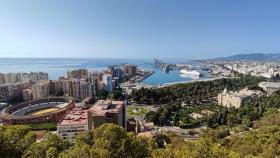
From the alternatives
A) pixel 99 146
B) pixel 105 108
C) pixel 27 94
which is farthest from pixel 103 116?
pixel 27 94

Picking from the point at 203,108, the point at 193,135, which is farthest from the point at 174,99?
the point at 193,135

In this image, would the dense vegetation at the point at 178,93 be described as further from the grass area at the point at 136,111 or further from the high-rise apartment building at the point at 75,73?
the high-rise apartment building at the point at 75,73

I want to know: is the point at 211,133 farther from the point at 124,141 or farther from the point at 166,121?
the point at 124,141

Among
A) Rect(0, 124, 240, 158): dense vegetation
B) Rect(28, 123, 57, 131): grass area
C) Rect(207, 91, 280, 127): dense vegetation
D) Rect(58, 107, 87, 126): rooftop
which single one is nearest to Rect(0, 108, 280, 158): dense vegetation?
Rect(0, 124, 240, 158): dense vegetation

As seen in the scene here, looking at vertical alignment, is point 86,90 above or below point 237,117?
above

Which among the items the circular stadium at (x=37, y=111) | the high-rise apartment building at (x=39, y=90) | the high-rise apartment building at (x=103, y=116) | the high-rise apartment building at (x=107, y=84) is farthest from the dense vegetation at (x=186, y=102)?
the high-rise apartment building at (x=39, y=90)

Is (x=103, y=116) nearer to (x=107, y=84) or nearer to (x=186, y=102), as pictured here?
(x=186, y=102)

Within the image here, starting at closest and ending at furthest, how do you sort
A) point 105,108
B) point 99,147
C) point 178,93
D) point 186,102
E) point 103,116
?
point 99,147 → point 103,116 → point 105,108 → point 186,102 → point 178,93
